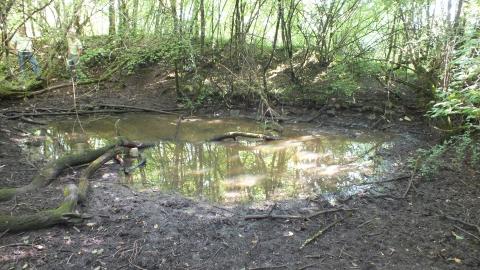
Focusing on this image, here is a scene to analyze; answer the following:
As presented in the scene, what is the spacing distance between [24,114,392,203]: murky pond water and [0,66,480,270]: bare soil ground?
608mm

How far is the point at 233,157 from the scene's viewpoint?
8.13 m

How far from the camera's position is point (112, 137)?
9406mm

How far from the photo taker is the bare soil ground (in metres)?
4.20

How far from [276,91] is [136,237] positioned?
8283 mm

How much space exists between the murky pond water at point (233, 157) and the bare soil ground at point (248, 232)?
0.61 m

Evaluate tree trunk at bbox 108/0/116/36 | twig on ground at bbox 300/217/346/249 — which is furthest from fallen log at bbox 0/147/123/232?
tree trunk at bbox 108/0/116/36

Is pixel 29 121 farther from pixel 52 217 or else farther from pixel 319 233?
pixel 319 233

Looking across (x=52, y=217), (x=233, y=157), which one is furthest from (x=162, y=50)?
(x=52, y=217)

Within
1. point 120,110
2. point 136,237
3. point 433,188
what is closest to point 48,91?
point 120,110

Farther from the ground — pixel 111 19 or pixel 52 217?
pixel 111 19

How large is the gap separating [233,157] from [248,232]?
3380 mm

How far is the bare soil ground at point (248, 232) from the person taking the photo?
4.20 m

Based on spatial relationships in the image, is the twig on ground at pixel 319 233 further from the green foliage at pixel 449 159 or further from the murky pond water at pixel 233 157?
the green foliage at pixel 449 159

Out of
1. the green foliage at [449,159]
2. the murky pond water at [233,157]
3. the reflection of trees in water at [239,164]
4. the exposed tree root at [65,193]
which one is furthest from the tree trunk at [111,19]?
the green foliage at [449,159]
